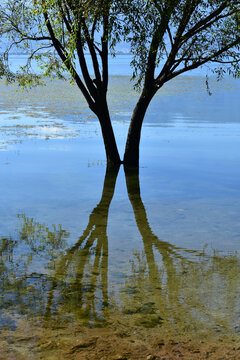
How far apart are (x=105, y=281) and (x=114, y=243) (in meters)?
2.05

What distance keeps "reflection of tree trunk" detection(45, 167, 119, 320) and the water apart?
20 mm

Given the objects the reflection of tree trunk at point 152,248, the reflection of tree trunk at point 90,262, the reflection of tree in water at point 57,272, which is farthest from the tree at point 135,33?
the reflection of tree in water at point 57,272

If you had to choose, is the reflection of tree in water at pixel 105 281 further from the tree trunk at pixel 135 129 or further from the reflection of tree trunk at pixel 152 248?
the tree trunk at pixel 135 129

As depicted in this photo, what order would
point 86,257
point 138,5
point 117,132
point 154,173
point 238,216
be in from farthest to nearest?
point 117,132 → point 154,173 → point 138,5 → point 238,216 → point 86,257

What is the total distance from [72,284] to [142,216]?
173 inches

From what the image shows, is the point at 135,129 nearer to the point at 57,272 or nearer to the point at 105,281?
the point at 57,272

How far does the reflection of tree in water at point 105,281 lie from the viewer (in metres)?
6.09

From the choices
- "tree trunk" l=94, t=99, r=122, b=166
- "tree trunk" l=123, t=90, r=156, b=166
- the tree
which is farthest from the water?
the tree

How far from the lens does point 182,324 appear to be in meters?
5.78

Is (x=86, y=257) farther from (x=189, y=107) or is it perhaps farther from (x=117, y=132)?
(x=189, y=107)

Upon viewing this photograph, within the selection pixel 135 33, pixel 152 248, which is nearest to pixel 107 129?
pixel 135 33

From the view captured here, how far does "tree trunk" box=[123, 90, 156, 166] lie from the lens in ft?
53.5

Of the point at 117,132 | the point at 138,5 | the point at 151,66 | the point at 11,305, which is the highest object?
the point at 138,5

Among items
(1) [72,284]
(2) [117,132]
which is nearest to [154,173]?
(2) [117,132]
